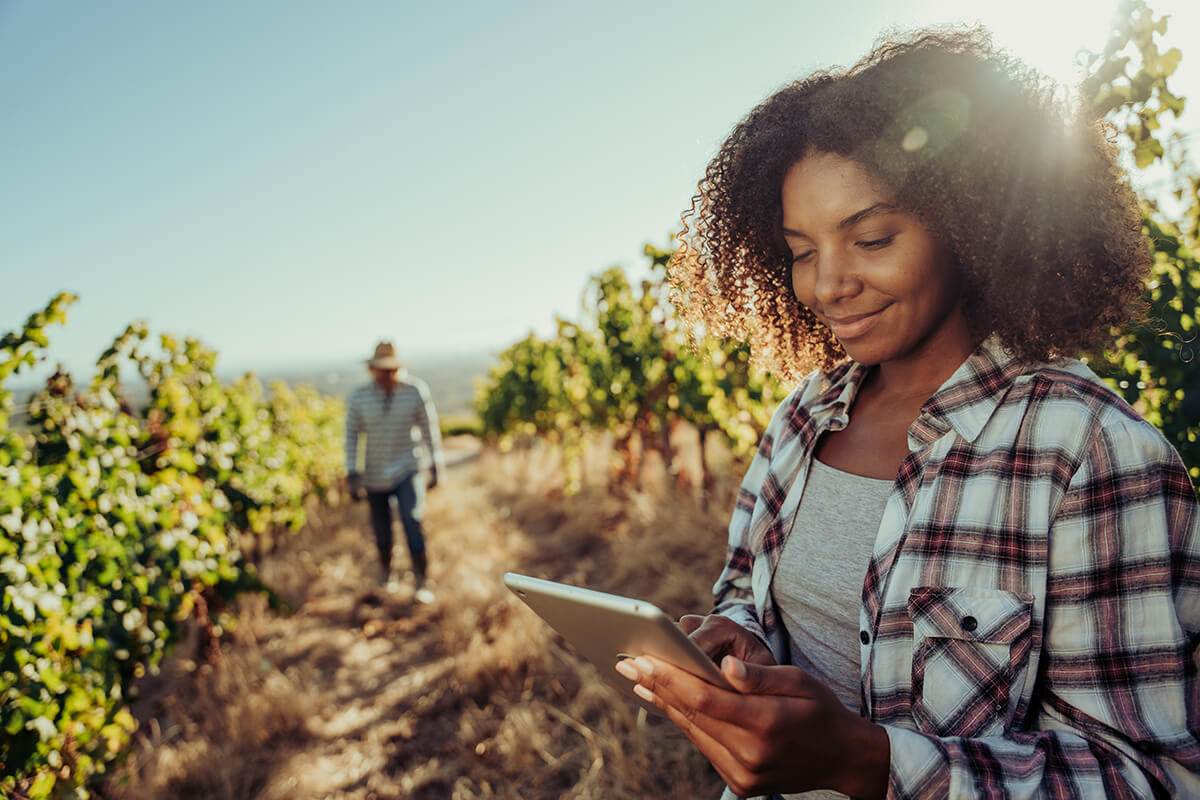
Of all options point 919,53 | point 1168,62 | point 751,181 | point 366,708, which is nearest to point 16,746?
point 366,708

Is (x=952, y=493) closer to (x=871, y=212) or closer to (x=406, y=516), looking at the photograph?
(x=871, y=212)

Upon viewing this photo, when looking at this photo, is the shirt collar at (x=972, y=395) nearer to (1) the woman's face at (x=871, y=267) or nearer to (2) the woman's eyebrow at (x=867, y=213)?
(1) the woman's face at (x=871, y=267)

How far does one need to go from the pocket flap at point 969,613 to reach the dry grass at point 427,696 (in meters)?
2.08

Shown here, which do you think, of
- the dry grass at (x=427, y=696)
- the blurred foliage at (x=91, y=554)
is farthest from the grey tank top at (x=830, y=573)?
the blurred foliage at (x=91, y=554)

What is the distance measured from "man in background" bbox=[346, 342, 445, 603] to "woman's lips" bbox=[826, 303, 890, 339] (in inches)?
173

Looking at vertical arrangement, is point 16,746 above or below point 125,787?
above

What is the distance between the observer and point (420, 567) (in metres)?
5.37

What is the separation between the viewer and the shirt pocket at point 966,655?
3.02 feet

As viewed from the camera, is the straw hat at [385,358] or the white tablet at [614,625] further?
the straw hat at [385,358]

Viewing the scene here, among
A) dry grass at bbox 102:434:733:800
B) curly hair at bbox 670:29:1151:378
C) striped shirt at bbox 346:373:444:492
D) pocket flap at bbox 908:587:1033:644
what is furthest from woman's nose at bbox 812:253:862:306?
striped shirt at bbox 346:373:444:492

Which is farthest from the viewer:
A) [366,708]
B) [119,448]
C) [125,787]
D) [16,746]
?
→ [366,708]

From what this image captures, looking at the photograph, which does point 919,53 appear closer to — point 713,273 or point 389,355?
point 713,273

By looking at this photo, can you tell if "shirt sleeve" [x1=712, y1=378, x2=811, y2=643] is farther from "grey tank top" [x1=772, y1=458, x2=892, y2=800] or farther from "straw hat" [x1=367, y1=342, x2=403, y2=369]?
"straw hat" [x1=367, y1=342, x2=403, y2=369]

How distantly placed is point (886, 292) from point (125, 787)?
3.60m
